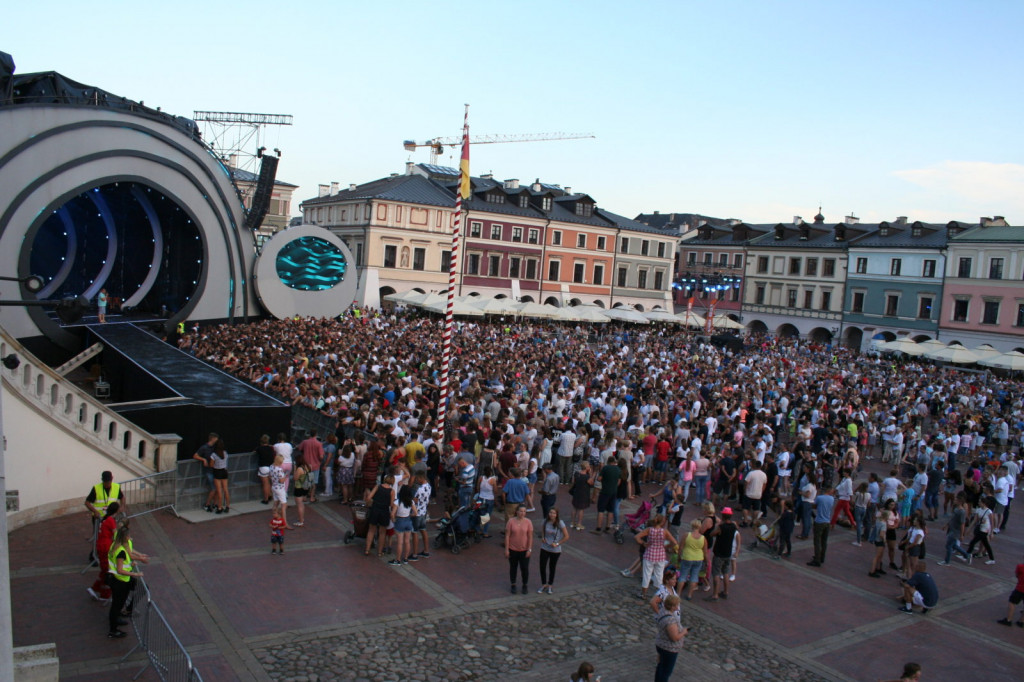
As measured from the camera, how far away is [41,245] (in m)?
30.1

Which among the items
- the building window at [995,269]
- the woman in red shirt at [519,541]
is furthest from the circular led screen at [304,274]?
the building window at [995,269]

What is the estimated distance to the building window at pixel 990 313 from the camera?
47844mm

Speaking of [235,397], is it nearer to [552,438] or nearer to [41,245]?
[552,438]

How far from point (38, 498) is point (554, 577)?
8.37 meters

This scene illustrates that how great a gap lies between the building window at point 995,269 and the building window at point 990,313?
1.65 m

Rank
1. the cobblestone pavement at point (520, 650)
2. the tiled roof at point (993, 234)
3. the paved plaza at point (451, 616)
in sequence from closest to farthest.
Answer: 1. the cobblestone pavement at point (520, 650)
2. the paved plaza at point (451, 616)
3. the tiled roof at point (993, 234)

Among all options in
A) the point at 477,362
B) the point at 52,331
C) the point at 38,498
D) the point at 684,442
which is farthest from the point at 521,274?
the point at 38,498

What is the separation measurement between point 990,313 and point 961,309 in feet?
6.03

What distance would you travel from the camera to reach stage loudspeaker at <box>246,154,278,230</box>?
3250cm

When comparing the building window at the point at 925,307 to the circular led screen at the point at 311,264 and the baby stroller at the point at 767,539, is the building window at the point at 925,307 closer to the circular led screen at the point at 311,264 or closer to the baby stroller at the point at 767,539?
the circular led screen at the point at 311,264

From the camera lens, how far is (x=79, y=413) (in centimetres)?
1254

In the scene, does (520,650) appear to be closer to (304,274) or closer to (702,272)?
(304,274)

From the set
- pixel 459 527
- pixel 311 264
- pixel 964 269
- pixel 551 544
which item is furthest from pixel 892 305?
pixel 551 544

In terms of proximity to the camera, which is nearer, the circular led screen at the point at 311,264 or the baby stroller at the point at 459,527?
the baby stroller at the point at 459,527
